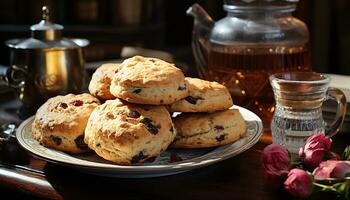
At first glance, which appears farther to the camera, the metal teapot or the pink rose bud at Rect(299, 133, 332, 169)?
the metal teapot

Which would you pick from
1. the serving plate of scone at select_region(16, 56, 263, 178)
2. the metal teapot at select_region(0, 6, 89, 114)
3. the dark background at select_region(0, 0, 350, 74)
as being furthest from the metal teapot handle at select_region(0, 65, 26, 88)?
the dark background at select_region(0, 0, 350, 74)

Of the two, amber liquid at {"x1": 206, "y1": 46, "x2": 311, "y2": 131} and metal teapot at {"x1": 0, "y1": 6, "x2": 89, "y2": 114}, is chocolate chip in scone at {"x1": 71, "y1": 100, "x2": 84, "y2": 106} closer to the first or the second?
metal teapot at {"x1": 0, "y1": 6, "x2": 89, "y2": 114}

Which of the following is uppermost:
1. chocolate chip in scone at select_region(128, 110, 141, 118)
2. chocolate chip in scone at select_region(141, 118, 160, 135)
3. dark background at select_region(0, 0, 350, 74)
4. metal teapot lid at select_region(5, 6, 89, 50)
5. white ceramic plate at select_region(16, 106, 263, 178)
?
metal teapot lid at select_region(5, 6, 89, 50)

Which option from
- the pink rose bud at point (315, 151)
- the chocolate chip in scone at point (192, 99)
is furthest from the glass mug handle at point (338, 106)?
the chocolate chip in scone at point (192, 99)

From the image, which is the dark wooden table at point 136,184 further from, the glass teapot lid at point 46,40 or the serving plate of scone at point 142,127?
the glass teapot lid at point 46,40

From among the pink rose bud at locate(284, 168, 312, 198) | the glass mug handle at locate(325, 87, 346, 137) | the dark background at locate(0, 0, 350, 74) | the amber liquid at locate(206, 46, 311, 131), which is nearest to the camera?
the pink rose bud at locate(284, 168, 312, 198)

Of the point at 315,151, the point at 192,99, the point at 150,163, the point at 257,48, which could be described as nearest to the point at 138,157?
the point at 150,163

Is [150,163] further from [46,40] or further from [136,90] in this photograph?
[46,40]
